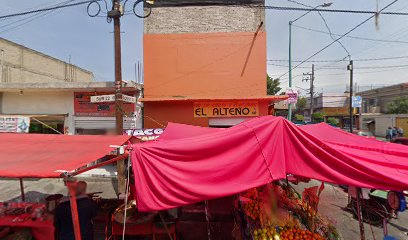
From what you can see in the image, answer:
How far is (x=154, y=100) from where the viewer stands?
9.80m

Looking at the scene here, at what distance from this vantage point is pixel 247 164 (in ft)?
10.0

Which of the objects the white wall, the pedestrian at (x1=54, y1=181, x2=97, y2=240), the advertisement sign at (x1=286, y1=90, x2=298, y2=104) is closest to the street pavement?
the pedestrian at (x1=54, y1=181, x2=97, y2=240)

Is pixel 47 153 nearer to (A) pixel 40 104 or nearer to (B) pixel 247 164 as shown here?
(B) pixel 247 164

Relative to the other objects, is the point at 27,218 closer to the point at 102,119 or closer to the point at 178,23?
the point at 102,119

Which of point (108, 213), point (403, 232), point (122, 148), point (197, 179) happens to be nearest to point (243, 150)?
point (197, 179)

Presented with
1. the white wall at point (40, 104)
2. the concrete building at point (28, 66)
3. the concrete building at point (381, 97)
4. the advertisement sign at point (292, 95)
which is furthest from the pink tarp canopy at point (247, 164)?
the concrete building at point (381, 97)

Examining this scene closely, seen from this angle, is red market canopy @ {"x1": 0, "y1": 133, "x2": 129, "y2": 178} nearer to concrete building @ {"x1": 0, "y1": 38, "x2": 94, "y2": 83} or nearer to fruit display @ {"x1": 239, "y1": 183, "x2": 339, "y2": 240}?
fruit display @ {"x1": 239, "y1": 183, "x2": 339, "y2": 240}

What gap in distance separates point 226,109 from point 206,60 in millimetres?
2369

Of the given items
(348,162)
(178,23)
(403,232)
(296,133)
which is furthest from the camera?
(178,23)

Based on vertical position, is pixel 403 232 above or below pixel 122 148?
below

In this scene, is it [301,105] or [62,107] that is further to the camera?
[301,105]

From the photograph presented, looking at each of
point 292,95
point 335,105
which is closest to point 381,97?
point 335,105

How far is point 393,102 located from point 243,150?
39652mm

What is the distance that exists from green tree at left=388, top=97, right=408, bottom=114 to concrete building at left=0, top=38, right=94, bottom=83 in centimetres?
3858
